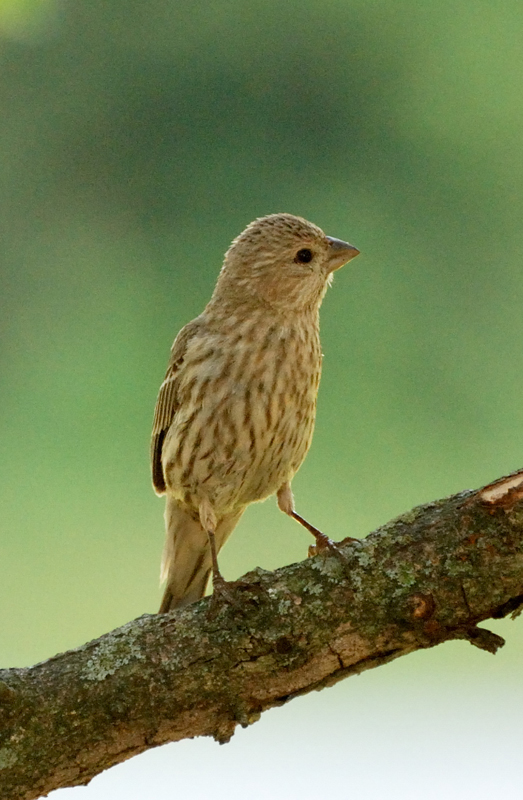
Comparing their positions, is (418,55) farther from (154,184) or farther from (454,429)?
(454,429)

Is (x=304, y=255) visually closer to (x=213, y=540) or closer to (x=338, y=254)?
(x=338, y=254)

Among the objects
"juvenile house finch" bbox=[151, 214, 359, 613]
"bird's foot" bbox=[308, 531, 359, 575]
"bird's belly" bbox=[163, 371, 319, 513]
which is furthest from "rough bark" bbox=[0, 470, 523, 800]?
"bird's belly" bbox=[163, 371, 319, 513]

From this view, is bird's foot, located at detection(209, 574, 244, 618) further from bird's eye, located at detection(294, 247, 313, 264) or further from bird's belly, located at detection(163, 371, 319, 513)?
bird's eye, located at detection(294, 247, 313, 264)

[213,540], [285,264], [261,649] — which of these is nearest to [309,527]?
[213,540]

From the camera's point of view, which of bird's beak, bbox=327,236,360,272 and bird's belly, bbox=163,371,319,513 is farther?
bird's beak, bbox=327,236,360,272

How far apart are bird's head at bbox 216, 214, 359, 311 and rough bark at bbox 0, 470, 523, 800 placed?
2.69 ft

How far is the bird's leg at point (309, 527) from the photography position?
1.82 metres

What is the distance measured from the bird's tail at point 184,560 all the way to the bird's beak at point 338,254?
0.67 m

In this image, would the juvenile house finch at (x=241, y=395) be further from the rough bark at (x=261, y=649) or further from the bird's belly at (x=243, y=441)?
the rough bark at (x=261, y=649)

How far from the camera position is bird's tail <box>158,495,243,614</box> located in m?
2.45

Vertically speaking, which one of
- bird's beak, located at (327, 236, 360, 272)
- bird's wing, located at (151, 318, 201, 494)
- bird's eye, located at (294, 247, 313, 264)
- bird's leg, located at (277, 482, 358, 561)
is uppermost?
bird's eye, located at (294, 247, 313, 264)

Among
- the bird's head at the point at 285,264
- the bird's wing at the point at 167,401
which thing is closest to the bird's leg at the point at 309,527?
the bird's wing at the point at 167,401

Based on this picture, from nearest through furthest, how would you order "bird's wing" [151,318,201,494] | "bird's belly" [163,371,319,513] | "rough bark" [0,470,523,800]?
"rough bark" [0,470,523,800] < "bird's belly" [163,371,319,513] < "bird's wing" [151,318,201,494]

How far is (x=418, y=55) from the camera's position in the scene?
3.65m
